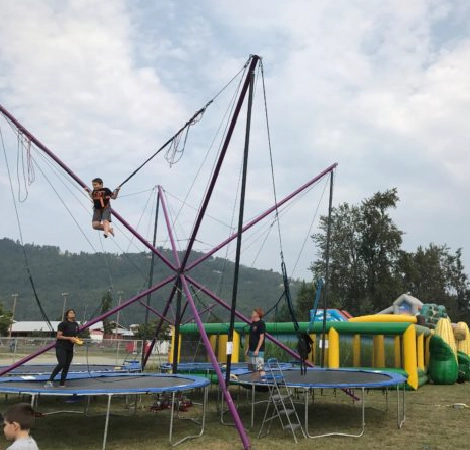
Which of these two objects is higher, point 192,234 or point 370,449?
point 192,234

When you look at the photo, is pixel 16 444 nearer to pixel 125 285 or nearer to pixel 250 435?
pixel 250 435

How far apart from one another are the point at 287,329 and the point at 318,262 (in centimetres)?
2704

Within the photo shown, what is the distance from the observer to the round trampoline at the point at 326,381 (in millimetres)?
6785

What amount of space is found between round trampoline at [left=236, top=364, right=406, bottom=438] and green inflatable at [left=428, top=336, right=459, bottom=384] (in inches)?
231

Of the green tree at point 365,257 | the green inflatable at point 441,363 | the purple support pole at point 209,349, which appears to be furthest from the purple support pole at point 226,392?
the green tree at point 365,257

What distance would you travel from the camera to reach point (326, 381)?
7.57m

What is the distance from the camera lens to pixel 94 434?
6797mm

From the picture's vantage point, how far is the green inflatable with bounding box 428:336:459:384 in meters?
13.8

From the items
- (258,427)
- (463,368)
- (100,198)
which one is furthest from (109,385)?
(463,368)

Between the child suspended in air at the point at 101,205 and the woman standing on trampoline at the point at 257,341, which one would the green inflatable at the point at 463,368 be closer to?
the woman standing on trampoline at the point at 257,341

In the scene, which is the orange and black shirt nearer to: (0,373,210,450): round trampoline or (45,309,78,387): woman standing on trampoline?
(45,309,78,387): woman standing on trampoline

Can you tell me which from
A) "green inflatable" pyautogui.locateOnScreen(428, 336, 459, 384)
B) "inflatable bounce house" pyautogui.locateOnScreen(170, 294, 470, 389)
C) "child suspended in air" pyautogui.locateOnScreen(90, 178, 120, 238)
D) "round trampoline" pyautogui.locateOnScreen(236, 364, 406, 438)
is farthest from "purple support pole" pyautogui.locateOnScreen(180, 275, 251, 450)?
"green inflatable" pyautogui.locateOnScreen(428, 336, 459, 384)

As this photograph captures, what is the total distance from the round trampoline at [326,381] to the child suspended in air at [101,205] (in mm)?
3273

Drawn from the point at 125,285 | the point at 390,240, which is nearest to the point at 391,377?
the point at 390,240
